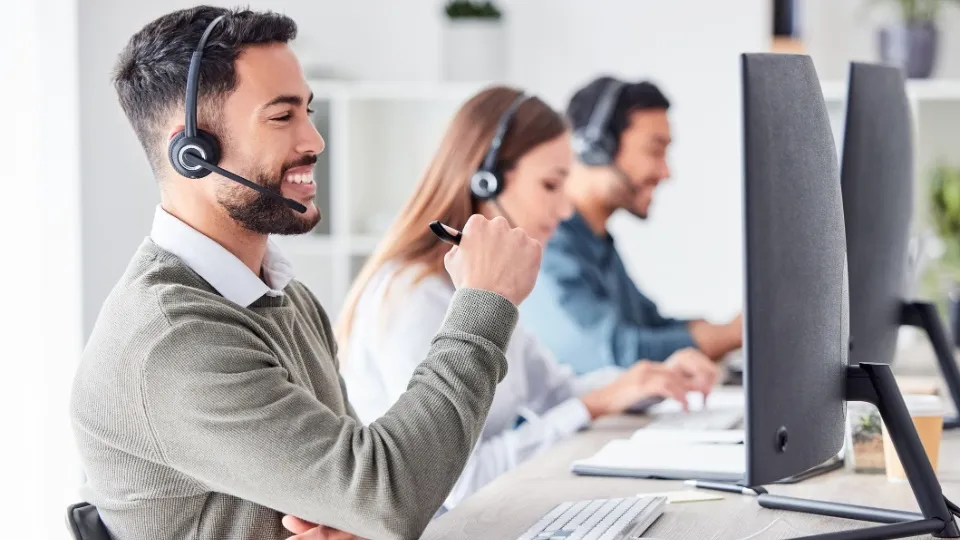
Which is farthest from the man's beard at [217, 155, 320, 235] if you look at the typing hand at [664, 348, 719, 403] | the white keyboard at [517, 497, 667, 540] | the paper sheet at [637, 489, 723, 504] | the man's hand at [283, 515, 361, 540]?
the typing hand at [664, 348, 719, 403]

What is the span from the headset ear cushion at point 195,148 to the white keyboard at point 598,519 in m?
0.50

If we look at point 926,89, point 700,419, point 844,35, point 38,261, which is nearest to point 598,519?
point 700,419

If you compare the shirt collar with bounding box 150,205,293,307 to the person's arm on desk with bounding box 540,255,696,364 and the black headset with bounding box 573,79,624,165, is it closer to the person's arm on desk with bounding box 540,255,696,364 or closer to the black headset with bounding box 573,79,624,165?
the person's arm on desk with bounding box 540,255,696,364

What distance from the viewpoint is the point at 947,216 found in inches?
139

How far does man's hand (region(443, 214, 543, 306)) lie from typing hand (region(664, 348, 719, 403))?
0.79m

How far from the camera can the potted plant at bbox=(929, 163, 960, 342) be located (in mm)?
3497

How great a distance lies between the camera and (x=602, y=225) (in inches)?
114

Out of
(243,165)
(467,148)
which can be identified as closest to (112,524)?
(243,165)

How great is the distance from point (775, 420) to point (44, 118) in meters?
2.31

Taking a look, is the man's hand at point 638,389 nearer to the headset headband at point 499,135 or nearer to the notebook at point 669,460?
the notebook at point 669,460

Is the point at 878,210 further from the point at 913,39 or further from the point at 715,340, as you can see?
the point at 913,39

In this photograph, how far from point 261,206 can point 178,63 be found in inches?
6.8

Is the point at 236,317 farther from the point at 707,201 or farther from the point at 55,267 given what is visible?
the point at 707,201

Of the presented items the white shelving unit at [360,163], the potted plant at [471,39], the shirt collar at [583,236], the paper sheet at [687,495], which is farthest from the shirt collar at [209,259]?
the potted plant at [471,39]
